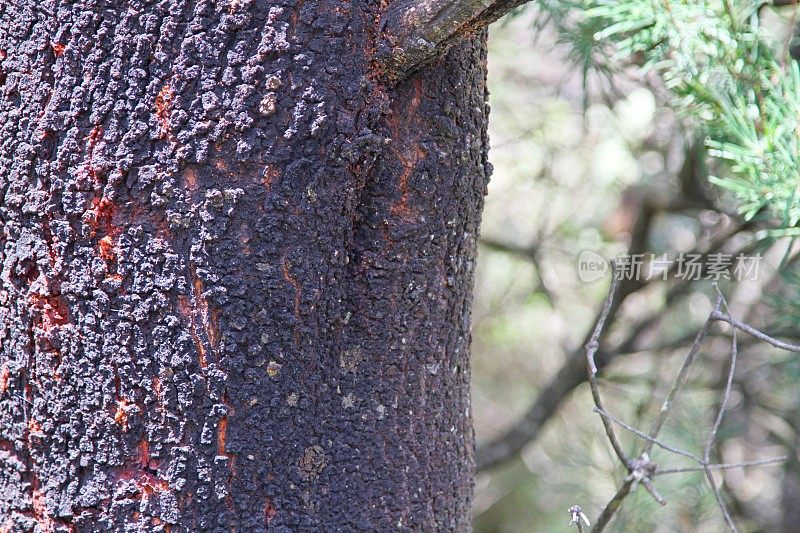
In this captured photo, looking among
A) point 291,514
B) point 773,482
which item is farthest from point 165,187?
point 773,482

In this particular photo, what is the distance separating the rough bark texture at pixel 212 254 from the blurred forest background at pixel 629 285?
707mm

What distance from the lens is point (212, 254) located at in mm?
594

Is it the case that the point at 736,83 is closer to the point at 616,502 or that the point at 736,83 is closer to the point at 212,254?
the point at 616,502

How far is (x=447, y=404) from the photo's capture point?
0.72 m

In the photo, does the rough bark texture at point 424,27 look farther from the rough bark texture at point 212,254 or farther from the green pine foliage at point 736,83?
the green pine foliage at point 736,83

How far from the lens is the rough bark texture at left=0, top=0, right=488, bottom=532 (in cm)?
58

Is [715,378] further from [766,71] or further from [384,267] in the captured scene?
[384,267]

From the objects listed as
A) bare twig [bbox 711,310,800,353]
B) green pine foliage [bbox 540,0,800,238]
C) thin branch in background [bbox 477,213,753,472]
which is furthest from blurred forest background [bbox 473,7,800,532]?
bare twig [bbox 711,310,800,353]

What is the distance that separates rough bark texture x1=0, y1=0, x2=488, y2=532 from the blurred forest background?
0.71 metres

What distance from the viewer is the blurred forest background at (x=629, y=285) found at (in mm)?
1610

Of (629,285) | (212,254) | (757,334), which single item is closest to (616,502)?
(757,334)

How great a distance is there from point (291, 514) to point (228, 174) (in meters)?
0.30

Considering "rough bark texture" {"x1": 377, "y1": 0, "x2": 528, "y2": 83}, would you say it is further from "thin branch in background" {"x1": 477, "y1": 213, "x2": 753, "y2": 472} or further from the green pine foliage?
"thin branch in background" {"x1": 477, "y1": 213, "x2": 753, "y2": 472}

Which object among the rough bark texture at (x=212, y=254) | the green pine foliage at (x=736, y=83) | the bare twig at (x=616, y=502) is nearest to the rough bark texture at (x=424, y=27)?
the rough bark texture at (x=212, y=254)
